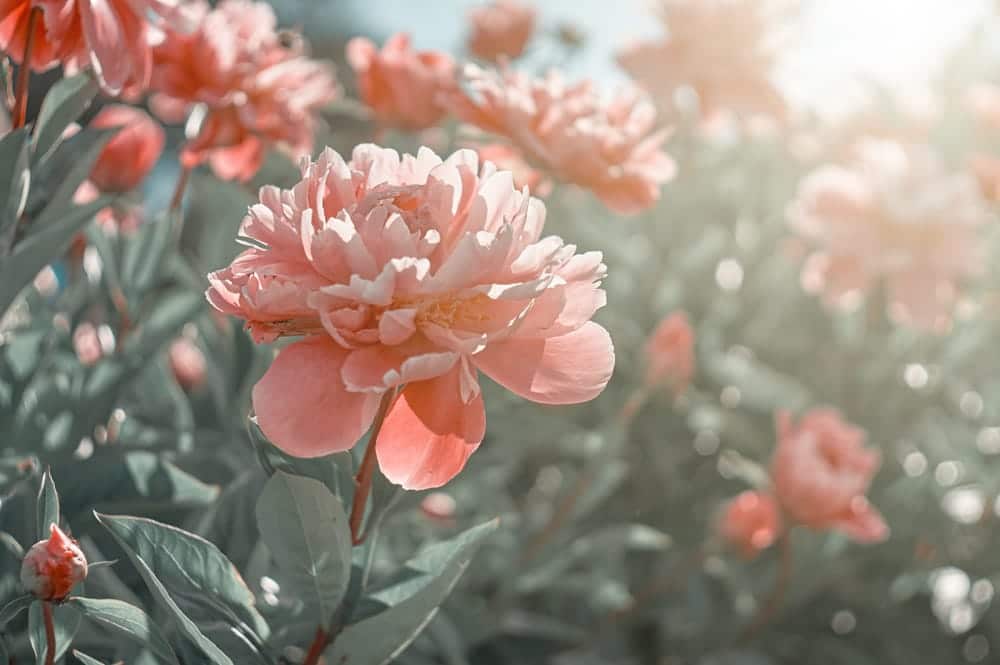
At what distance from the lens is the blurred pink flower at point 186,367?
43.3 inches

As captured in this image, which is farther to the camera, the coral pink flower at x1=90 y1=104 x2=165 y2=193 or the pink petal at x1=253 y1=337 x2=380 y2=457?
the coral pink flower at x1=90 y1=104 x2=165 y2=193

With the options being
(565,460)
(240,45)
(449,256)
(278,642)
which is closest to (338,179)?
(449,256)

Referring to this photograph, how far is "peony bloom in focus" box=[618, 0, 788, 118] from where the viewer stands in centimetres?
117

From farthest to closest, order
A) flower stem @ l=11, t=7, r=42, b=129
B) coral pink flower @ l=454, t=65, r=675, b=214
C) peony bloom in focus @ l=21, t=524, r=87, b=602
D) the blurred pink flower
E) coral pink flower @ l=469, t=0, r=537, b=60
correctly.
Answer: coral pink flower @ l=469, t=0, r=537, b=60 → the blurred pink flower → coral pink flower @ l=454, t=65, r=675, b=214 → flower stem @ l=11, t=7, r=42, b=129 → peony bloom in focus @ l=21, t=524, r=87, b=602

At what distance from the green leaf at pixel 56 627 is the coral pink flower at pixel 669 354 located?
69cm

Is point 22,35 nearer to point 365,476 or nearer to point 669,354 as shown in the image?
point 365,476

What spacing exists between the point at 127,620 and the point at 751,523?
0.74 m

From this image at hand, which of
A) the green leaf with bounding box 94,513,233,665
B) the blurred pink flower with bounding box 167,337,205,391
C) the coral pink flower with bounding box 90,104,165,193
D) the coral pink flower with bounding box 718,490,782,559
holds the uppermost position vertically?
the green leaf with bounding box 94,513,233,665

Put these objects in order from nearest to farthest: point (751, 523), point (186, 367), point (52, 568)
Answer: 1. point (52, 568)
2. point (751, 523)
3. point (186, 367)

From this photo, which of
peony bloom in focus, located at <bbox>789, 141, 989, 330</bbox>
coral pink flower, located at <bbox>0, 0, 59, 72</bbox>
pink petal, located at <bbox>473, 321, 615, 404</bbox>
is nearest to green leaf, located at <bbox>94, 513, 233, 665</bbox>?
pink petal, located at <bbox>473, 321, 615, 404</bbox>

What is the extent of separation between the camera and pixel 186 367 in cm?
113

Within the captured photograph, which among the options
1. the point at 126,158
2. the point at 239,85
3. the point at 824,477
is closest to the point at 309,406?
the point at 239,85

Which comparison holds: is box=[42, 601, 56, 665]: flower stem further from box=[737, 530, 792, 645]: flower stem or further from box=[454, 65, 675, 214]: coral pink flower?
box=[737, 530, 792, 645]: flower stem

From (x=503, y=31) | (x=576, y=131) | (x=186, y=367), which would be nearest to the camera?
A: (x=576, y=131)
